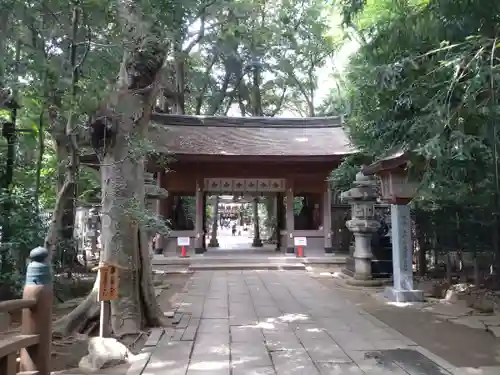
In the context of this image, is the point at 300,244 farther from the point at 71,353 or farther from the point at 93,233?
the point at 71,353

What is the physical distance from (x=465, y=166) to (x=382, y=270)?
513cm

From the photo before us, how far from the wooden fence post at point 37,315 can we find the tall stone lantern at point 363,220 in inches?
310

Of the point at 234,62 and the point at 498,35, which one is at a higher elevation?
the point at 234,62

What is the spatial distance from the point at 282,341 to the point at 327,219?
35.3 feet

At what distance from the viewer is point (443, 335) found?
18.0 feet

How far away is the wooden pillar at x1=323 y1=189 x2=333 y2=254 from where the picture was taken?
15.3 metres

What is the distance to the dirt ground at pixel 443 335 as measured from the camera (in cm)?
458

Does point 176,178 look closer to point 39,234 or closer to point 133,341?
point 39,234

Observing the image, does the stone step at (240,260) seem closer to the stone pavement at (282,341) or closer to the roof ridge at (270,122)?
the stone pavement at (282,341)

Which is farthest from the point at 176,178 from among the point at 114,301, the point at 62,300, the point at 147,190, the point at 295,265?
the point at 114,301

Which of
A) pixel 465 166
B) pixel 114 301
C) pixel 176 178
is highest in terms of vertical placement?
pixel 176 178

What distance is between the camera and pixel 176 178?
15789mm

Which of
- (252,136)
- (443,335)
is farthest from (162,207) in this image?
(443,335)

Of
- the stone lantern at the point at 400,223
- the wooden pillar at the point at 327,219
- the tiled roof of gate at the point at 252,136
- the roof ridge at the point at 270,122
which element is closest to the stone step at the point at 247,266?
the wooden pillar at the point at 327,219
